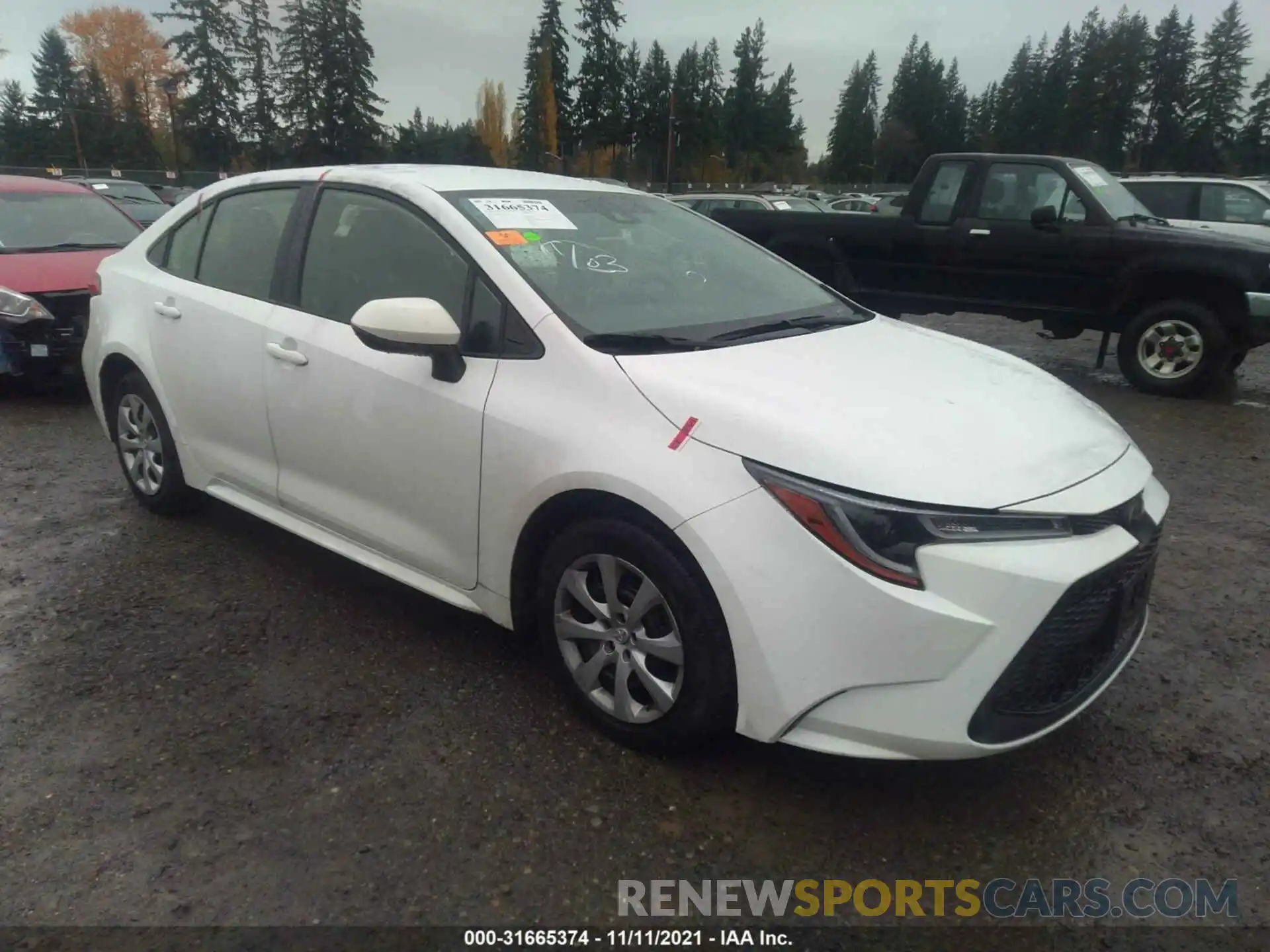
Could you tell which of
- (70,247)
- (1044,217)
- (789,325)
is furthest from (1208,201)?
(70,247)

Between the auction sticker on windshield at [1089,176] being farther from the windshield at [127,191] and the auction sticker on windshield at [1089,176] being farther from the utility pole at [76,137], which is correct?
the utility pole at [76,137]

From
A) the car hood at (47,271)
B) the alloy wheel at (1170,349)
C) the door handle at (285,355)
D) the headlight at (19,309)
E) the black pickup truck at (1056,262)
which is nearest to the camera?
the door handle at (285,355)

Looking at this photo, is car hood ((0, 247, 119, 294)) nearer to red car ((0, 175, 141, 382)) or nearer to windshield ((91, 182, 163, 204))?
red car ((0, 175, 141, 382))

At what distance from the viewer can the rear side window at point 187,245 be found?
4180 millimetres

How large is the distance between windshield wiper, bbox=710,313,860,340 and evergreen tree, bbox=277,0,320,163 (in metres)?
64.0

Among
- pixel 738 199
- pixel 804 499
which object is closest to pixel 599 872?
pixel 804 499

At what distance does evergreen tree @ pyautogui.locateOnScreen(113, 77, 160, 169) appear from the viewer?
63.8 m

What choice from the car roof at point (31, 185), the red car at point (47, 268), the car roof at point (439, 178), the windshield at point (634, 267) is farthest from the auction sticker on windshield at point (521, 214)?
the car roof at point (31, 185)

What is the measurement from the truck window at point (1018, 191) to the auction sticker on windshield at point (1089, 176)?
0.17 metres

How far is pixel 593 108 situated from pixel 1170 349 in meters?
70.1

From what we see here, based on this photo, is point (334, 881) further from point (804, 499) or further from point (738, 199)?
point (738, 199)

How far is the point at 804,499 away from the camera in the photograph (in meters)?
2.28

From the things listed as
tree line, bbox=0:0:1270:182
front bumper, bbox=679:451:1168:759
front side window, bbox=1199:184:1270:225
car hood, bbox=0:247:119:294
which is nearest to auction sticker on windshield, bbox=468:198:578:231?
front bumper, bbox=679:451:1168:759

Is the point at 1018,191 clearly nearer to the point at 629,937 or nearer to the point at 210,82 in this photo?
the point at 629,937
